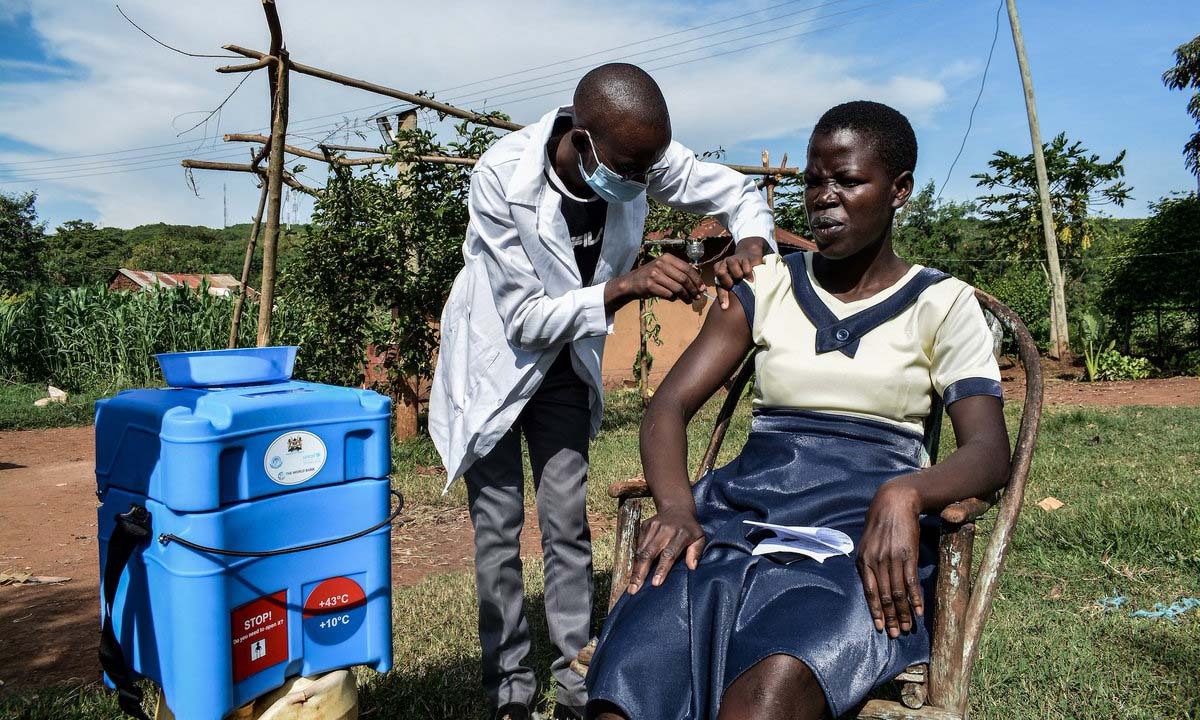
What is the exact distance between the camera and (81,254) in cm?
4666

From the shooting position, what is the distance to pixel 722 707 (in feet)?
5.22

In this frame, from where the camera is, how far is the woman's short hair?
6.84 feet

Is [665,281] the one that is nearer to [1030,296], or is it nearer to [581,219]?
[581,219]

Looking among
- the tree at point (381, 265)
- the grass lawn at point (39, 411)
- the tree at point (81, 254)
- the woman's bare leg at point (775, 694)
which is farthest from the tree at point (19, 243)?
the woman's bare leg at point (775, 694)

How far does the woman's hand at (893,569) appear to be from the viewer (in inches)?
67.4

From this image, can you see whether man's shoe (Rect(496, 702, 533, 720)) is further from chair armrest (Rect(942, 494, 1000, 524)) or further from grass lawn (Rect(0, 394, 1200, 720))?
chair armrest (Rect(942, 494, 1000, 524))

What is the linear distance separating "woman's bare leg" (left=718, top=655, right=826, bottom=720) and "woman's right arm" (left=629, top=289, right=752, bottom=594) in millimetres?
315

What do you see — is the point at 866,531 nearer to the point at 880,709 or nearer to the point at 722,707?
the point at 880,709

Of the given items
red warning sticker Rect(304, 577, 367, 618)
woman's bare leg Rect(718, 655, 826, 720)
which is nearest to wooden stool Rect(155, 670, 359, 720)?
red warning sticker Rect(304, 577, 367, 618)

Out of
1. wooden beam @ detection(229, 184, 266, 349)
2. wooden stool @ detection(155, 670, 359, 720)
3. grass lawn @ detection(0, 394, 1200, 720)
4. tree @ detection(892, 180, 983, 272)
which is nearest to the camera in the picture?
wooden stool @ detection(155, 670, 359, 720)

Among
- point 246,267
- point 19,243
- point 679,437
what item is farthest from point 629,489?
point 19,243

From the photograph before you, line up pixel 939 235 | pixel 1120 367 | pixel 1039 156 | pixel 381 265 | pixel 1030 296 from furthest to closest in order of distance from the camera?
pixel 939 235
pixel 1030 296
pixel 1039 156
pixel 1120 367
pixel 381 265

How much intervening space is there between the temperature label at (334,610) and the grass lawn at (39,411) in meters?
10.2

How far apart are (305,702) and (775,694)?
119 centimetres
